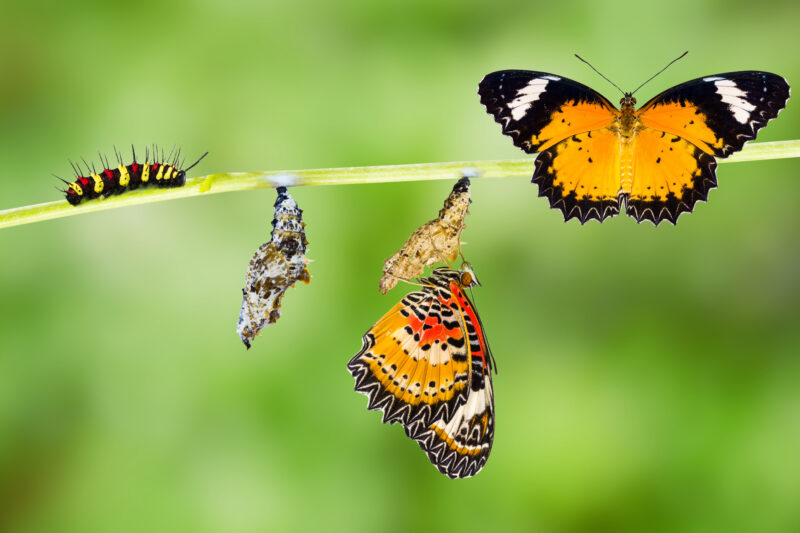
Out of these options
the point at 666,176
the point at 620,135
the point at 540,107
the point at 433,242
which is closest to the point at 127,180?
the point at 433,242

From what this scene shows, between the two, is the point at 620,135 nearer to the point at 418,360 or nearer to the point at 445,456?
the point at 418,360

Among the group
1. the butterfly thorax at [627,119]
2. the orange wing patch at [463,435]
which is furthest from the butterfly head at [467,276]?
the butterfly thorax at [627,119]

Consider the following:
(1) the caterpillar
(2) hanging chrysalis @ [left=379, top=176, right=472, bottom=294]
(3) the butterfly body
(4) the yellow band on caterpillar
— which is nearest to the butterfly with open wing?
(2) hanging chrysalis @ [left=379, top=176, right=472, bottom=294]

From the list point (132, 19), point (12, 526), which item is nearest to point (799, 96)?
point (132, 19)

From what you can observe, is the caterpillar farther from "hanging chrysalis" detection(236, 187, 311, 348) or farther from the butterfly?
the butterfly

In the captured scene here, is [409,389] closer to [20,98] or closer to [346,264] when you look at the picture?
[346,264]

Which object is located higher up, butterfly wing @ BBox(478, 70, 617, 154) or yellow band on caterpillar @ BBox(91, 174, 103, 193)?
butterfly wing @ BBox(478, 70, 617, 154)
